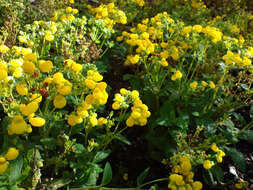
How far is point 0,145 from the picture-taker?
60.3 inches

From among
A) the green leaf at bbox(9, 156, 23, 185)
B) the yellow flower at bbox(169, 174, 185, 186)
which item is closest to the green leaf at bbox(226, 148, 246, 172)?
the yellow flower at bbox(169, 174, 185, 186)

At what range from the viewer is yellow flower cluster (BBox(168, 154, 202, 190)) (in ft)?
4.39

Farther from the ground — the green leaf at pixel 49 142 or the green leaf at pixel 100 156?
the green leaf at pixel 49 142

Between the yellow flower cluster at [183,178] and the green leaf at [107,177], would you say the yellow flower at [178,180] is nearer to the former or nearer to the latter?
the yellow flower cluster at [183,178]

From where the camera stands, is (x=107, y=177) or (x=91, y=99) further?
(x=107, y=177)

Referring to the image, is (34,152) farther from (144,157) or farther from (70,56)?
(144,157)

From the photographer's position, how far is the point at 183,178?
57.3 inches

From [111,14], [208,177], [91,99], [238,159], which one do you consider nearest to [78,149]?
[91,99]

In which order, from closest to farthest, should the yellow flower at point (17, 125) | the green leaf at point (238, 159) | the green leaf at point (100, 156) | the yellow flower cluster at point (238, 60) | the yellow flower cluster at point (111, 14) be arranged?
the yellow flower at point (17, 125) → the green leaf at point (100, 156) → the yellow flower cluster at point (238, 60) → the green leaf at point (238, 159) → the yellow flower cluster at point (111, 14)

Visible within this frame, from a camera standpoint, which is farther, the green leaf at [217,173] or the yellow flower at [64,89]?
the green leaf at [217,173]

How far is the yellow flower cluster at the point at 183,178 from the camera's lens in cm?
134

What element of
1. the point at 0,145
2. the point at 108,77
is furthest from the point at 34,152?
the point at 108,77

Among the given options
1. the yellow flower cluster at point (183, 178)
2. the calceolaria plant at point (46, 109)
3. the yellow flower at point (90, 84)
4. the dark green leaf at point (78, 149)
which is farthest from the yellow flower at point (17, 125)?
the yellow flower cluster at point (183, 178)

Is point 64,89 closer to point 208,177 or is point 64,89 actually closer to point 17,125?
point 17,125
